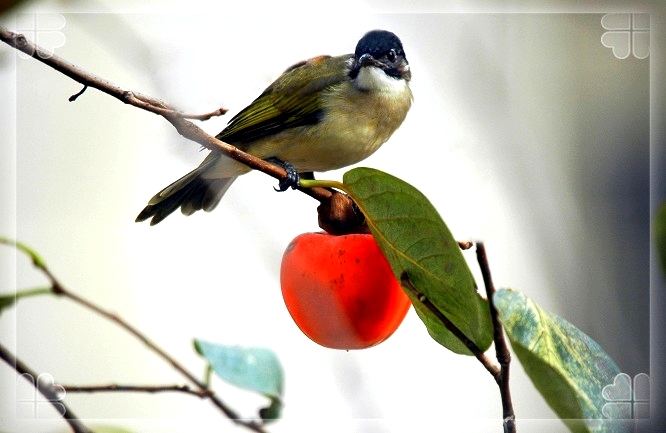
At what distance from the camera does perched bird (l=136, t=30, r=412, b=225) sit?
2.26 ft

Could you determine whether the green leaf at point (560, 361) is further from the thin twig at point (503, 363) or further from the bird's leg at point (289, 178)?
the bird's leg at point (289, 178)

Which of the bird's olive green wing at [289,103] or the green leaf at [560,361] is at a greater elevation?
the bird's olive green wing at [289,103]

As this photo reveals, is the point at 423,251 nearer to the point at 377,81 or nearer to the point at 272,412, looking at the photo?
the point at 272,412

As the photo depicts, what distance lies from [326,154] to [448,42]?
0.51ft

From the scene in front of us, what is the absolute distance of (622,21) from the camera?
715mm

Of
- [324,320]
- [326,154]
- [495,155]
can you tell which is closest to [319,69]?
[326,154]

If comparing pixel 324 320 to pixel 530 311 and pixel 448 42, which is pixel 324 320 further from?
pixel 448 42

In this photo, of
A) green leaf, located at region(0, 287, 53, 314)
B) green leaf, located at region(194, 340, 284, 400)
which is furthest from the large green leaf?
green leaf, located at region(0, 287, 53, 314)

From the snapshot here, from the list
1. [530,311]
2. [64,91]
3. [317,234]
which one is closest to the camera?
[530,311]

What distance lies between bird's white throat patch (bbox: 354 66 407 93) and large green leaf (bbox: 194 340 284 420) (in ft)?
0.97

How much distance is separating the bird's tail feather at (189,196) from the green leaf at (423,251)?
0.19 meters

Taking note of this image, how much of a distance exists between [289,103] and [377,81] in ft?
0.30

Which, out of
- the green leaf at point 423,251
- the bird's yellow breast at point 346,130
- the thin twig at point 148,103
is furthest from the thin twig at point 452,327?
the bird's yellow breast at point 346,130

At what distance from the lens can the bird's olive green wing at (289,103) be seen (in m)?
0.72
